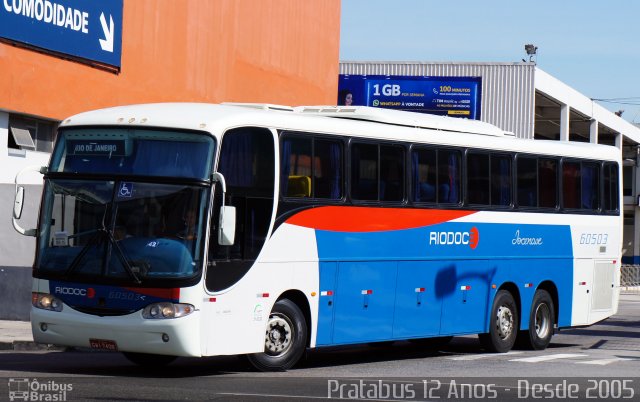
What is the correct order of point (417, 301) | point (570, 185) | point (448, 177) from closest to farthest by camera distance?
point (417, 301) < point (448, 177) < point (570, 185)

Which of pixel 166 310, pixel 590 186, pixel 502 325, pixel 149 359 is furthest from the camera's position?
pixel 590 186

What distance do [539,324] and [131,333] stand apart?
9443 mm

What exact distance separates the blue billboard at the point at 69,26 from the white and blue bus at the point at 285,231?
7094 millimetres

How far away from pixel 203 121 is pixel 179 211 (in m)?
1.12

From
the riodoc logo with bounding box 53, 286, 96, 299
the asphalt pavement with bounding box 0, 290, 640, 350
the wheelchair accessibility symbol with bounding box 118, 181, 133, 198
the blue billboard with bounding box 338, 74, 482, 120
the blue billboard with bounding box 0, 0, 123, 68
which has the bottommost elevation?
the asphalt pavement with bounding box 0, 290, 640, 350

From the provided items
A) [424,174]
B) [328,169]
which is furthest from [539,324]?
[328,169]

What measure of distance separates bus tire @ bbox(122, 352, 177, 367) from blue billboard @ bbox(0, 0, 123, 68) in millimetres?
8238

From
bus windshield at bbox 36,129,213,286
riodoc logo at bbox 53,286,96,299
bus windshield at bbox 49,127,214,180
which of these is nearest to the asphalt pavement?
bus windshield at bbox 36,129,213,286

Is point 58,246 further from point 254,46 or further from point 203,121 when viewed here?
point 254,46

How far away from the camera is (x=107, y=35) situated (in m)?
25.1

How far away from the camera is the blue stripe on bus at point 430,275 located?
16500 mm

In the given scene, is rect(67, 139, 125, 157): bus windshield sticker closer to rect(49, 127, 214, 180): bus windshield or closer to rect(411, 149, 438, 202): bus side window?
rect(49, 127, 214, 180): bus windshield

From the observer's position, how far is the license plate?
14.0 meters

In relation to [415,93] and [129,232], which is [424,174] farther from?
[415,93]
